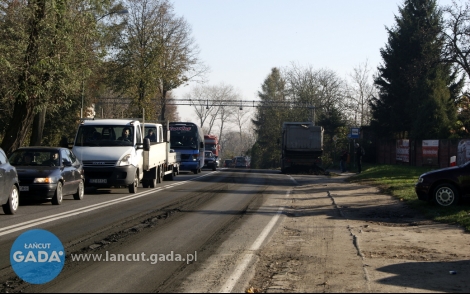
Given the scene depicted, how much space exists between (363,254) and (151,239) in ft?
12.3

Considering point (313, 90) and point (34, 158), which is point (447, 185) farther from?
point (313, 90)

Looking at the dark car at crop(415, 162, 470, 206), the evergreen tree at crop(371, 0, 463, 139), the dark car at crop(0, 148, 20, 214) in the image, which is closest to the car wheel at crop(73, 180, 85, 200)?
the dark car at crop(0, 148, 20, 214)

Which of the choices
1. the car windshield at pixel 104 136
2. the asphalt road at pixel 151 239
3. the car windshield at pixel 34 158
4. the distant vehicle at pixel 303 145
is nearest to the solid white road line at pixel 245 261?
the asphalt road at pixel 151 239

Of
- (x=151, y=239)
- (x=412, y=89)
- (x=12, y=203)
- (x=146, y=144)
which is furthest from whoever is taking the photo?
(x=412, y=89)

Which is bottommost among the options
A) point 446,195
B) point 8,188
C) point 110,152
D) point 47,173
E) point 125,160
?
point 446,195

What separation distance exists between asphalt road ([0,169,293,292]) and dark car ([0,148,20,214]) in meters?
0.49

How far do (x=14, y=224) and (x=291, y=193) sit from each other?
1257 cm

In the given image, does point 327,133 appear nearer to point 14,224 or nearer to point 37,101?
point 37,101

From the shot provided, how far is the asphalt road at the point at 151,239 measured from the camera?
763 centimetres

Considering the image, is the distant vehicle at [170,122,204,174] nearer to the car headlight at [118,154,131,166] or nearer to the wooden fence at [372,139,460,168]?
the wooden fence at [372,139,460,168]

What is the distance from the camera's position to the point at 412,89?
48500 millimetres

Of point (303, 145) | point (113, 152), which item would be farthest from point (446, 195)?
point (303, 145)

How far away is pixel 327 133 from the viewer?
Answer: 2419 inches

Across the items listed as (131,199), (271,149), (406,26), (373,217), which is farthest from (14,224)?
(271,149)
